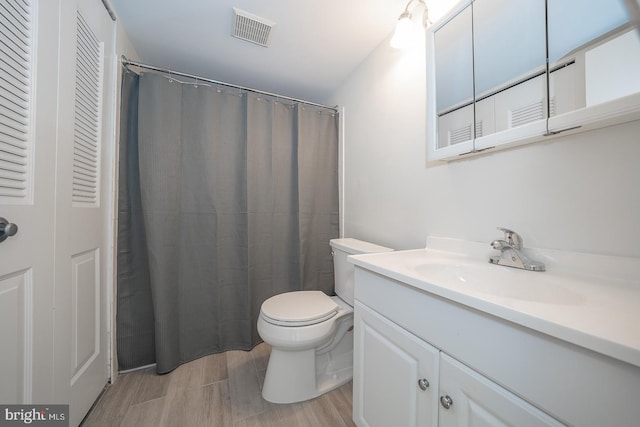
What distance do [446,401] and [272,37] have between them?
6.08 feet

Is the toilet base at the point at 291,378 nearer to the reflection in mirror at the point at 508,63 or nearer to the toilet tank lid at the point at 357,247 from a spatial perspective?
the toilet tank lid at the point at 357,247

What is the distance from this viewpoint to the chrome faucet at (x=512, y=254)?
75 centimetres

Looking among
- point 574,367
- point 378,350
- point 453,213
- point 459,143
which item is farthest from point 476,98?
point 378,350

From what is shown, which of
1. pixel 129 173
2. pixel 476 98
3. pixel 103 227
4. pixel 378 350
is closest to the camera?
pixel 378 350

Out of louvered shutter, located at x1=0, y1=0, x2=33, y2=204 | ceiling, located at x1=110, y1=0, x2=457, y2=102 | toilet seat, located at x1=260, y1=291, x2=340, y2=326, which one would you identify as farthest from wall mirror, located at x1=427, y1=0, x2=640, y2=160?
louvered shutter, located at x1=0, y1=0, x2=33, y2=204

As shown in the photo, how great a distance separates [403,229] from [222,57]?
5.42 feet

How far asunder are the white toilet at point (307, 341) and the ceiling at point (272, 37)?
1283mm

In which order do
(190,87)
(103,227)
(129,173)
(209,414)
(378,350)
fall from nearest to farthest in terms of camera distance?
(378,350) → (209,414) → (103,227) → (129,173) → (190,87)

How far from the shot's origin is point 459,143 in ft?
3.18

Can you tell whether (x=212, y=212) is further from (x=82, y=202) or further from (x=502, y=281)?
(x=502, y=281)

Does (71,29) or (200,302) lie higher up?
(71,29)

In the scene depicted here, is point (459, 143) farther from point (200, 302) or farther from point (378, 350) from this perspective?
point (200, 302)

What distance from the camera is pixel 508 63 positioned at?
0.85 m

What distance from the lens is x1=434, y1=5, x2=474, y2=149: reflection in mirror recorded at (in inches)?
37.9
